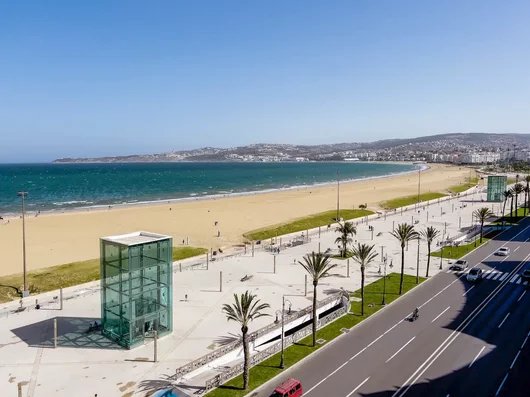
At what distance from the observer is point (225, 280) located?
136ft

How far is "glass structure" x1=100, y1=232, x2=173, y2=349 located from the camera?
2792 cm

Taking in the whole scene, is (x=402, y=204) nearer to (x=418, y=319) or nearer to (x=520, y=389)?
(x=418, y=319)

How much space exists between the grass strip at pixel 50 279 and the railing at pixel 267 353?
71.6 feet

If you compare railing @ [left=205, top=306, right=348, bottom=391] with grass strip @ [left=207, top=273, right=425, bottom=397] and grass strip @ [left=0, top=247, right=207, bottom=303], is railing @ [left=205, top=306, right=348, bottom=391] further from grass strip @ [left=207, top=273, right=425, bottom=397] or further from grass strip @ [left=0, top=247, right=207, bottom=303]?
grass strip @ [left=0, top=247, right=207, bottom=303]

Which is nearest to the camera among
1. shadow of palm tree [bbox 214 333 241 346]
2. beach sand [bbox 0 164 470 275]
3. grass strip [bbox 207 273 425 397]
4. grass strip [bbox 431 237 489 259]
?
grass strip [bbox 207 273 425 397]

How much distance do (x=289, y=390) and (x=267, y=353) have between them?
19.5 ft

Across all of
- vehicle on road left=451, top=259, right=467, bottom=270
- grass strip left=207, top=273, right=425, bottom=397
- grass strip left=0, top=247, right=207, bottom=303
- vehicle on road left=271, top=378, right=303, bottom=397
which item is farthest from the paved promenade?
vehicle on road left=271, top=378, right=303, bottom=397

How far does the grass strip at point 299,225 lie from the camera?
214 ft

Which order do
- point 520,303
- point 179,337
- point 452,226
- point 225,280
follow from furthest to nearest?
point 452,226
point 225,280
point 520,303
point 179,337

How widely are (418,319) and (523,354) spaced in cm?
738

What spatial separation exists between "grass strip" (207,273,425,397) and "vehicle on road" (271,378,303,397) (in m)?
2.06

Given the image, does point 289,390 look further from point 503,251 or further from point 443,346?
point 503,251

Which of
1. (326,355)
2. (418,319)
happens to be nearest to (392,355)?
(326,355)

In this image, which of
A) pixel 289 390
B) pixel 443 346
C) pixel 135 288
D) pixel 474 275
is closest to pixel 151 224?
pixel 135 288
